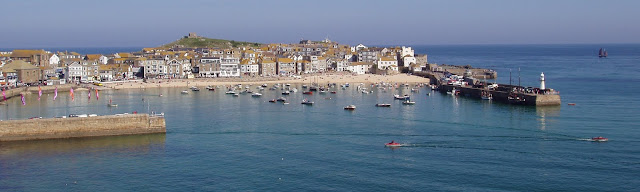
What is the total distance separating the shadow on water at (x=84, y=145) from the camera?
26297mm

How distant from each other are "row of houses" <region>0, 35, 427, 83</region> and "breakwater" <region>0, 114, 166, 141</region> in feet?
101

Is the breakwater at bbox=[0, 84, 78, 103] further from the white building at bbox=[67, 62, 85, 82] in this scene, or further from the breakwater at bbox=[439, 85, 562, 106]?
the breakwater at bbox=[439, 85, 562, 106]

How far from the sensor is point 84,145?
27.5 m

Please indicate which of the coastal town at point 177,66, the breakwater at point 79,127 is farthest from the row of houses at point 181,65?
the breakwater at point 79,127

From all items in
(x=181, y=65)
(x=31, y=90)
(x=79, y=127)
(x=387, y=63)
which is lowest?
(x=79, y=127)

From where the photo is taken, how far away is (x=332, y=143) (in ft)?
92.3

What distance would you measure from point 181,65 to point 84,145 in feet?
141

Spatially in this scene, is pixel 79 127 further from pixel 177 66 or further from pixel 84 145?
pixel 177 66

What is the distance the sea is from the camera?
2139 centimetres

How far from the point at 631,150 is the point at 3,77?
50.1m

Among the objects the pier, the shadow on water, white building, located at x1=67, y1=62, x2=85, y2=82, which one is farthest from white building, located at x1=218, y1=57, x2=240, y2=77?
the shadow on water

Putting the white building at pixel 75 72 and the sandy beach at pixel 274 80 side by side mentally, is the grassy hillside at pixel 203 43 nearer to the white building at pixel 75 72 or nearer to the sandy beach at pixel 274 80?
the sandy beach at pixel 274 80

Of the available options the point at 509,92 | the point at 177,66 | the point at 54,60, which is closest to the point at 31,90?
the point at 177,66

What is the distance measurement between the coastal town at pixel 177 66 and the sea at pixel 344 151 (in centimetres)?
1935
